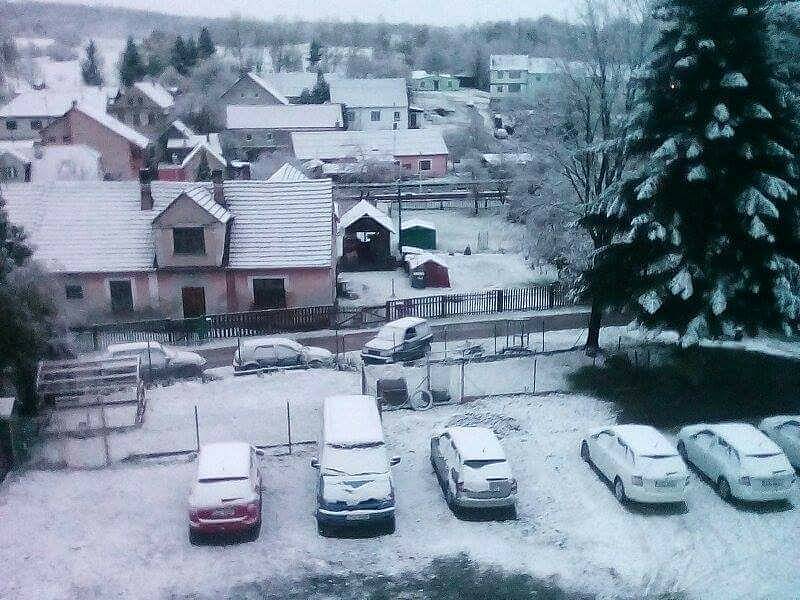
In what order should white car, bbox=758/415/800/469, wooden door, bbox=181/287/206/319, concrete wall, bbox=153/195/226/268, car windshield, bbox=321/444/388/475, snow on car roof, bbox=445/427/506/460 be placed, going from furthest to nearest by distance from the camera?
wooden door, bbox=181/287/206/319 < concrete wall, bbox=153/195/226/268 < white car, bbox=758/415/800/469 < snow on car roof, bbox=445/427/506/460 < car windshield, bbox=321/444/388/475

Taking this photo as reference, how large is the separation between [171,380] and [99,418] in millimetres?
3798

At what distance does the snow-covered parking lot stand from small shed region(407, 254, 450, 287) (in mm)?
18453

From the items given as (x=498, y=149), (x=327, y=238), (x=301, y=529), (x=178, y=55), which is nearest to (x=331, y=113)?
(x=498, y=149)

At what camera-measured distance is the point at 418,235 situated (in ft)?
151

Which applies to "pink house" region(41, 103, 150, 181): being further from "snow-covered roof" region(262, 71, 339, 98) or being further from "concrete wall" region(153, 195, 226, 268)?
"snow-covered roof" region(262, 71, 339, 98)

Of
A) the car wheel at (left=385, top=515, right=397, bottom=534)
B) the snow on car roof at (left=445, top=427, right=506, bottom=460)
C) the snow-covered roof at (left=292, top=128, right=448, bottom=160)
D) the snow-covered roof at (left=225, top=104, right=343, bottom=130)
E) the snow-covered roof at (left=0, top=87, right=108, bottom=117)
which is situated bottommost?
the car wheel at (left=385, top=515, right=397, bottom=534)

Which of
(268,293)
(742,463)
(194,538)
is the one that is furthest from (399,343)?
(742,463)

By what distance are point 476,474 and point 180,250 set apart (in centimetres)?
1901

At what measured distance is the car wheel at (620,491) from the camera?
17.4m

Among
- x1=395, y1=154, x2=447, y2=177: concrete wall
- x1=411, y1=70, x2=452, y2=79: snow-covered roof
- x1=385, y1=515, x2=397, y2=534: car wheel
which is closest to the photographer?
x1=385, y1=515, x2=397, y2=534: car wheel

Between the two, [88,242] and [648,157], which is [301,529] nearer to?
[648,157]

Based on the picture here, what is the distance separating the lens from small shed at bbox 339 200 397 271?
1652 inches

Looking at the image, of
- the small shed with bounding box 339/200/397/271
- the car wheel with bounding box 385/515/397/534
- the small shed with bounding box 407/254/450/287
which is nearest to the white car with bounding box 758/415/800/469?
the car wheel with bounding box 385/515/397/534

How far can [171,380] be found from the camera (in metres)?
24.9
